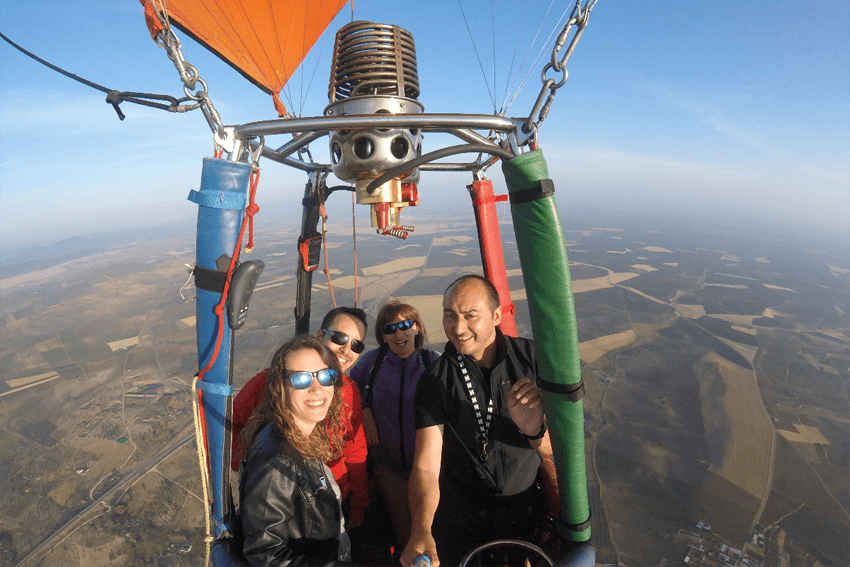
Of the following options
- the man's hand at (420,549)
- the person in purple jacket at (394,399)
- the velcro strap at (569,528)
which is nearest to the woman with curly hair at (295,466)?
the man's hand at (420,549)

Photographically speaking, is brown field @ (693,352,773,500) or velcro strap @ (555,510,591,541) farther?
brown field @ (693,352,773,500)

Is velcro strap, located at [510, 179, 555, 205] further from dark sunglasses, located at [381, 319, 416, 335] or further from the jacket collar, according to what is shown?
dark sunglasses, located at [381, 319, 416, 335]

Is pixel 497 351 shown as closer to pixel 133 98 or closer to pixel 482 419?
pixel 482 419

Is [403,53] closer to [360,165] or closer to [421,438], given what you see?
[360,165]

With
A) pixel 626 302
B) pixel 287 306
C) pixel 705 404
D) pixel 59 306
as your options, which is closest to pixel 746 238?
pixel 626 302

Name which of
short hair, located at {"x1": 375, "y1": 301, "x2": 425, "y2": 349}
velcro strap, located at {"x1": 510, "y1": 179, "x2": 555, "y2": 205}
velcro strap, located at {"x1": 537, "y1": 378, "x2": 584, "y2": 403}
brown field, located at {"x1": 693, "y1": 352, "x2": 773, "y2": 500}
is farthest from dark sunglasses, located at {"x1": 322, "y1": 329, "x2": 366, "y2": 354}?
brown field, located at {"x1": 693, "y1": 352, "x2": 773, "y2": 500}

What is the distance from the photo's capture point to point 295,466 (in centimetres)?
192

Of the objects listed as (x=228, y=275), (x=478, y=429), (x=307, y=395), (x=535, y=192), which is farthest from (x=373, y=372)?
(x=535, y=192)

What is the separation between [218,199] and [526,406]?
228 centimetres

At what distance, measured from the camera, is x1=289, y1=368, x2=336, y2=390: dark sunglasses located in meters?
2.20

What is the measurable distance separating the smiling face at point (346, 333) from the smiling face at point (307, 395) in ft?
2.26

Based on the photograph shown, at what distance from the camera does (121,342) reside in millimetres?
54875

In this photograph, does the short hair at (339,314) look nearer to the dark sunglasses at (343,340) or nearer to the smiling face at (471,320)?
the dark sunglasses at (343,340)

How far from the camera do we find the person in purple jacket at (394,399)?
10.2 ft
